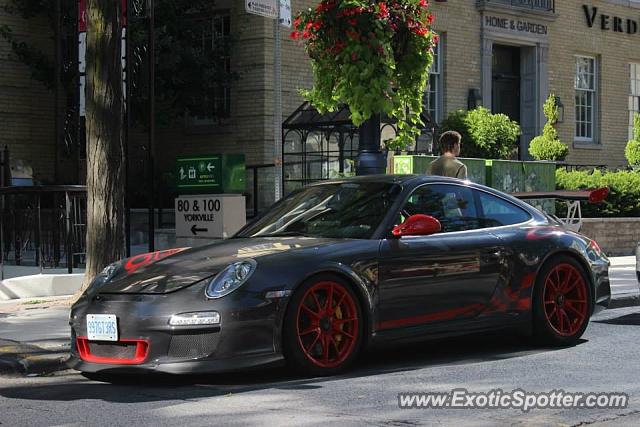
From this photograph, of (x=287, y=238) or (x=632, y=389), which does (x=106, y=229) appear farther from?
(x=632, y=389)

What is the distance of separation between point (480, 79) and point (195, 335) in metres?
18.6

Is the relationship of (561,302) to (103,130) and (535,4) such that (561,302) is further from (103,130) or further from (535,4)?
(535,4)

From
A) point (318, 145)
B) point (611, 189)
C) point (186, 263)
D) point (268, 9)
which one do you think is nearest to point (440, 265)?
point (186, 263)

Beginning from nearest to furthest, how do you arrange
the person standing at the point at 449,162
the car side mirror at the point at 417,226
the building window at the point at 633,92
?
the car side mirror at the point at 417,226, the person standing at the point at 449,162, the building window at the point at 633,92

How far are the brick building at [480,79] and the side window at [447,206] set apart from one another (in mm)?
11521

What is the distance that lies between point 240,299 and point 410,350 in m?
2.29

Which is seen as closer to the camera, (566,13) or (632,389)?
(632,389)

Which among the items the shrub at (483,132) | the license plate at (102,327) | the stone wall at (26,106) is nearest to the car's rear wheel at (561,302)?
the license plate at (102,327)

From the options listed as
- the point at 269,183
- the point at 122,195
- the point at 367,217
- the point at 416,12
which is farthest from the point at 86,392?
the point at 269,183

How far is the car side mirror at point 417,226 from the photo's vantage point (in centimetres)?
745

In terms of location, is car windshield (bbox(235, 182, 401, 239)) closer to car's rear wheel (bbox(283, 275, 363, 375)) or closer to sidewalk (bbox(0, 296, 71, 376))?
car's rear wheel (bbox(283, 275, 363, 375))

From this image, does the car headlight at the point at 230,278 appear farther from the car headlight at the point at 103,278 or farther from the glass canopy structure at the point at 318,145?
the glass canopy structure at the point at 318,145

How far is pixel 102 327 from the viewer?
22.6ft

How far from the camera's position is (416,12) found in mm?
10641
